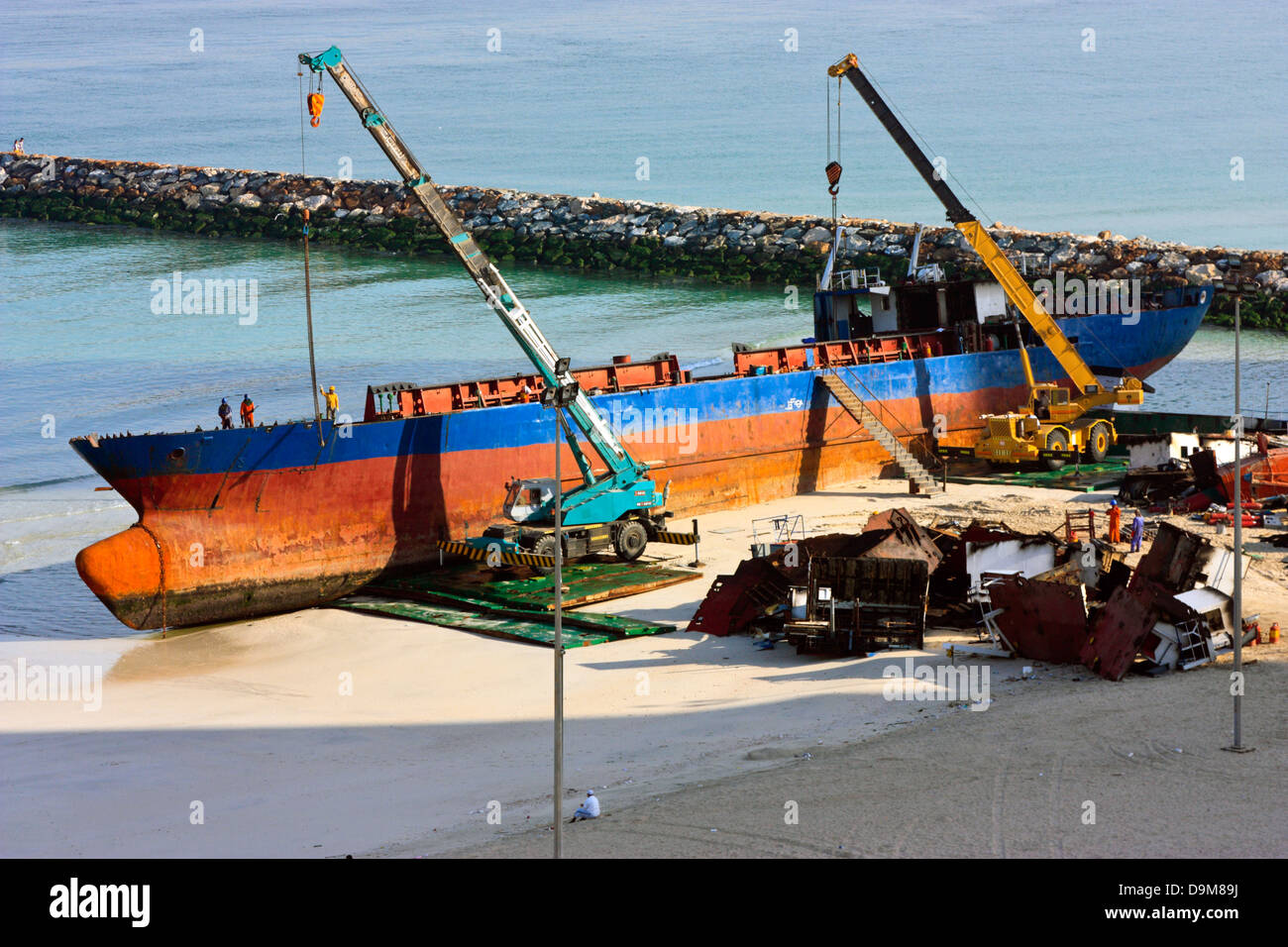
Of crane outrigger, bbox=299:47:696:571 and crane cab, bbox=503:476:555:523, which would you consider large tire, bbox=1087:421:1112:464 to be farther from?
crane cab, bbox=503:476:555:523

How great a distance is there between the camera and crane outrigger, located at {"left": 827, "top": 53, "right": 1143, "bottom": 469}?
110ft

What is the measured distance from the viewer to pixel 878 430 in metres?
32.6

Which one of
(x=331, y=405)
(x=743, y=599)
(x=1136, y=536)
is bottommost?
(x=743, y=599)

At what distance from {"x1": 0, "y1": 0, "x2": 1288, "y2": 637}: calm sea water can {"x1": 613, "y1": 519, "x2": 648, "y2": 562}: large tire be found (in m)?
8.95

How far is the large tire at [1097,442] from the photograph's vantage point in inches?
1352

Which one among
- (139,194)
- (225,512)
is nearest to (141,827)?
(225,512)

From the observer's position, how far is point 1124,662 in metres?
17.8

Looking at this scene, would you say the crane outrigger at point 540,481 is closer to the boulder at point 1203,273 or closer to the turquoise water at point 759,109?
the boulder at point 1203,273

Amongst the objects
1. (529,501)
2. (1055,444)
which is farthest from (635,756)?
(1055,444)

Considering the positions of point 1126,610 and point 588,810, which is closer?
point 588,810

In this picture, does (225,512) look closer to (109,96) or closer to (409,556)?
(409,556)

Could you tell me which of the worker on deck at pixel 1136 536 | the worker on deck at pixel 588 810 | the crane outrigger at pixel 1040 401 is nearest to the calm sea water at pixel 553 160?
the crane outrigger at pixel 1040 401

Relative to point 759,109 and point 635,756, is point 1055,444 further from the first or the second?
point 759,109

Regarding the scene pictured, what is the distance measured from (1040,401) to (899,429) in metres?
3.46
